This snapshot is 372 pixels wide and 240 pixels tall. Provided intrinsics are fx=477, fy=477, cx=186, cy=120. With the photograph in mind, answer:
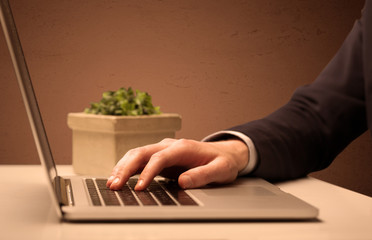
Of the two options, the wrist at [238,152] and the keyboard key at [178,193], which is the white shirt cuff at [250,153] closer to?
the wrist at [238,152]

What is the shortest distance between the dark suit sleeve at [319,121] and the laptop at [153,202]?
232 millimetres

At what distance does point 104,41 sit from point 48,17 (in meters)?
0.32

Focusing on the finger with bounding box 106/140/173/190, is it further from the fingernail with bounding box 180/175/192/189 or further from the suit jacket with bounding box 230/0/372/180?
the suit jacket with bounding box 230/0/372/180

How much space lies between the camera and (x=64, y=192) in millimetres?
640

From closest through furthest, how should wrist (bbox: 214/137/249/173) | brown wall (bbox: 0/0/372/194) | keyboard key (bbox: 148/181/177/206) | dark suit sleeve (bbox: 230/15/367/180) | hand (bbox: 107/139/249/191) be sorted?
keyboard key (bbox: 148/181/177/206) < hand (bbox: 107/139/249/191) < wrist (bbox: 214/137/249/173) < dark suit sleeve (bbox: 230/15/367/180) < brown wall (bbox: 0/0/372/194)

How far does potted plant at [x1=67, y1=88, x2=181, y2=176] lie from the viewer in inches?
39.6

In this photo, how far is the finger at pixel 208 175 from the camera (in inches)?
27.8

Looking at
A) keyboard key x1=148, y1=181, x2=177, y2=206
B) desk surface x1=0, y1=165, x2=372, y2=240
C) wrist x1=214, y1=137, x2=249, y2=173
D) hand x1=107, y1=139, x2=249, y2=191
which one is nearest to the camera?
desk surface x1=0, y1=165, x2=372, y2=240

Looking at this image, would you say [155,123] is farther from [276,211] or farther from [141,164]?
[276,211]

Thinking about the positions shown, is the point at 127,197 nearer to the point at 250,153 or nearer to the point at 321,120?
the point at 250,153

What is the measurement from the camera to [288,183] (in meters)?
0.89

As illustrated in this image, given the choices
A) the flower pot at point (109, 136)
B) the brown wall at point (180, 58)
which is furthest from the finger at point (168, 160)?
the brown wall at point (180, 58)

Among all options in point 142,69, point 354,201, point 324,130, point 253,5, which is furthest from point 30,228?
point 253,5

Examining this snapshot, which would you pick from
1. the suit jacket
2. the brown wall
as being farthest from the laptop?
the brown wall
